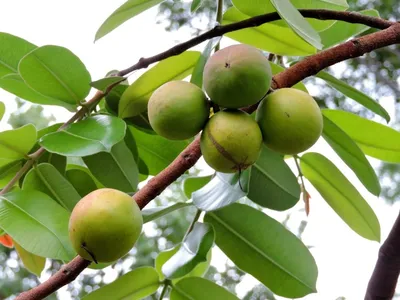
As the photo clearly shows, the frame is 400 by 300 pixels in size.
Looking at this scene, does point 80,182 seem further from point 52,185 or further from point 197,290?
→ point 197,290

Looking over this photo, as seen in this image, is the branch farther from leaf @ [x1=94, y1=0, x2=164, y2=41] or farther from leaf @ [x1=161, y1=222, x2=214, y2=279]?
leaf @ [x1=161, y1=222, x2=214, y2=279]

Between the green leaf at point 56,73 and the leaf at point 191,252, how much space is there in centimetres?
23

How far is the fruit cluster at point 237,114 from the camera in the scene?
556 millimetres

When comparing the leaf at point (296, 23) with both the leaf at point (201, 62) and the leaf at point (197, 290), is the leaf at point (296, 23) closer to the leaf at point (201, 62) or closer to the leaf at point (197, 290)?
the leaf at point (201, 62)

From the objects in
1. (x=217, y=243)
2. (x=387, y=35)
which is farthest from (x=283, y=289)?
(x=387, y=35)

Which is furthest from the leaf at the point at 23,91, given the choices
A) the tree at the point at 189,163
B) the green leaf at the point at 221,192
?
the green leaf at the point at 221,192

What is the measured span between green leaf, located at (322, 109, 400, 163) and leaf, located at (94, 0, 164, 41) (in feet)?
0.96

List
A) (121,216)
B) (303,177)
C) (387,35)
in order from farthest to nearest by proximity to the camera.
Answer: (303,177) < (387,35) < (121,216)

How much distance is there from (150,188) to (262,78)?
16 centimetres

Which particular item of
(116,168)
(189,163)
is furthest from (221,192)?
(116,168)

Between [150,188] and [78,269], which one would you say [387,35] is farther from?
[78,269]

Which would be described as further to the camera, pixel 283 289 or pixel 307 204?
pixel 307 204

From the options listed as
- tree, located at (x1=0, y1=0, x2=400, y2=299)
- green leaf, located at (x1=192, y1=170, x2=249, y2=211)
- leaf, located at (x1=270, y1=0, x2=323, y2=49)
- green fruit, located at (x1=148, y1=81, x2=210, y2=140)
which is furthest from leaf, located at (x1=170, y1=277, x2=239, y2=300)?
leaf, located at (x1=270, y1=0, x2=323, y2=49)

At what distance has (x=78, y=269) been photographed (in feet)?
1.90
